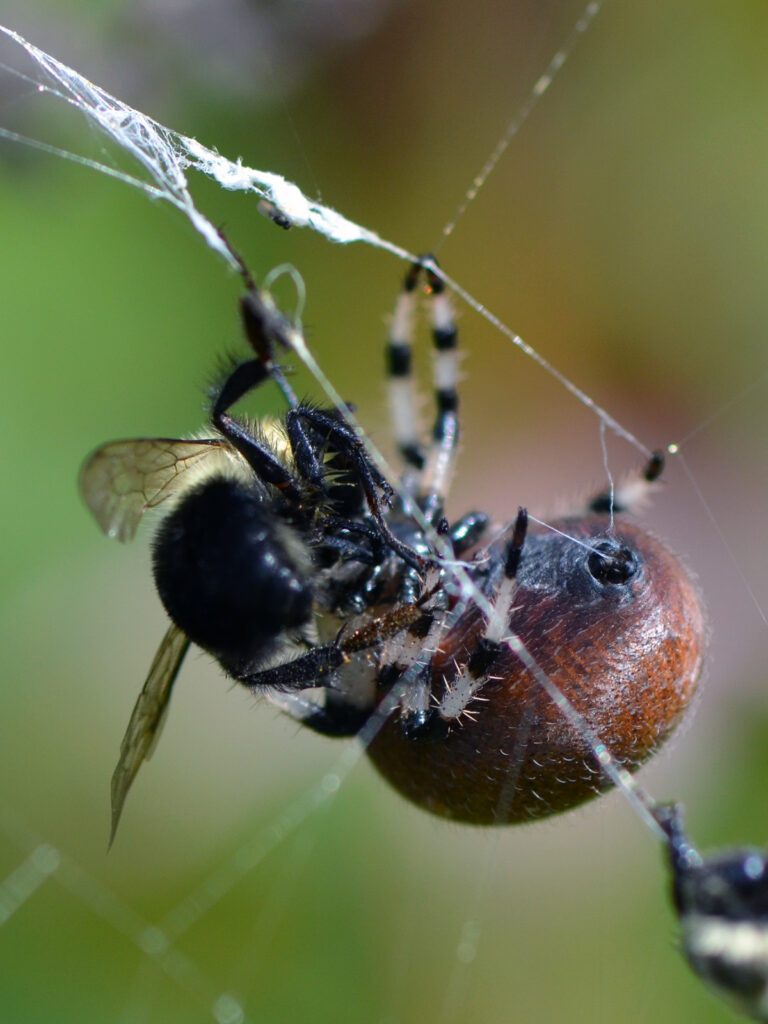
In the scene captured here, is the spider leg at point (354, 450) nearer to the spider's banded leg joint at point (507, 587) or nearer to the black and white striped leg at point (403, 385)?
the spider's banded leg joint at point (507, 587)

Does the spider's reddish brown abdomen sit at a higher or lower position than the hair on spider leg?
higher

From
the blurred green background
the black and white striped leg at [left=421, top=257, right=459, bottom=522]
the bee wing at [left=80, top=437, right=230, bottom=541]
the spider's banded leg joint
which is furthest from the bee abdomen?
the blurred green background

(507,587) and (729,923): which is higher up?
(507,587)

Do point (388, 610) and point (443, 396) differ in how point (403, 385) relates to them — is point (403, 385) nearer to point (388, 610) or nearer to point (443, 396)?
point (443, 396)

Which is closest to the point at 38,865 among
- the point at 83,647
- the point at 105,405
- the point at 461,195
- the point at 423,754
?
the point at 83,647

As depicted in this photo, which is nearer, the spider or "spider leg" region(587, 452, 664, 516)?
the spider

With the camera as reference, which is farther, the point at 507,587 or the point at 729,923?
the point at 507,587

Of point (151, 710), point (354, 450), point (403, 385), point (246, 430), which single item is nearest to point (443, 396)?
point (403, 385)

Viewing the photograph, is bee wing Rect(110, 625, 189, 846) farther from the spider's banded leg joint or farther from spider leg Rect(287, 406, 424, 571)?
the spider's banded leg joint
